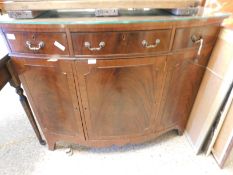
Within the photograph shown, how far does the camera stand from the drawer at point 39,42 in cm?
79

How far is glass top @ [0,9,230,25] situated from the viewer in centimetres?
77

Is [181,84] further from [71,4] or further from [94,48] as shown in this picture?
[71,4]

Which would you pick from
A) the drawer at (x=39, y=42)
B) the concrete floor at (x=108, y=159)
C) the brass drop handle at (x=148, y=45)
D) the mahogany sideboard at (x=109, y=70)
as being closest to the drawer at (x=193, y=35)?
the mahogany sideboard at (x=109, y=70)

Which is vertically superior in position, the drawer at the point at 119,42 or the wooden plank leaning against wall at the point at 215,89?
the drawer at the point at 119,42

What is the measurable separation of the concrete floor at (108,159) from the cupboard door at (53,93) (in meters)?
0.24

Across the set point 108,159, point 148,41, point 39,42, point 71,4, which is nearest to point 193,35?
point 148,41

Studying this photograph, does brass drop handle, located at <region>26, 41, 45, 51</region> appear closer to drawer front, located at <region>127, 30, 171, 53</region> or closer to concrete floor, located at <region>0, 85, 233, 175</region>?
drawer front, located at <region>127, 30, 171, 53</region>

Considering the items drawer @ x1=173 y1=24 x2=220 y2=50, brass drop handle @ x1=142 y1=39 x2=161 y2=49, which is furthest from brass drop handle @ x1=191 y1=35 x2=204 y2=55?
brass drop handle @ x1=142 y1=39 x2=161 y2=49

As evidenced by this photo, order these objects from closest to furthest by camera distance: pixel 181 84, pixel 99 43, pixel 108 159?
pixel 99 43 → pixel 181 84 → pixel 108 159

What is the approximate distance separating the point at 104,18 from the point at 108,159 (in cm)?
97

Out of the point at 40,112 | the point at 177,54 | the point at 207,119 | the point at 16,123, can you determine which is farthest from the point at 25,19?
the point at 207,119

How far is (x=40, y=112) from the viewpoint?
43.9 inches

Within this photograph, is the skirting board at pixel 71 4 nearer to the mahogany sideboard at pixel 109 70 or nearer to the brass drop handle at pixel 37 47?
the mahogany sideboard at pixel 109 70

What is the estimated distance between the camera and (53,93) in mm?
999
